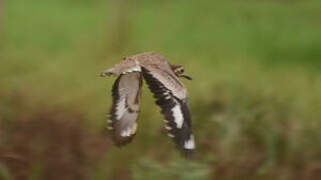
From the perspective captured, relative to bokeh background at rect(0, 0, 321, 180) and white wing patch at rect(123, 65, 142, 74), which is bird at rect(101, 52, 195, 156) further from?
bokeh background at rect(0, 0, 321, 180)

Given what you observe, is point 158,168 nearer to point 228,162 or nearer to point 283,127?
point 228,162

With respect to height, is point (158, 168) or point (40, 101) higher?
point (40, 101)

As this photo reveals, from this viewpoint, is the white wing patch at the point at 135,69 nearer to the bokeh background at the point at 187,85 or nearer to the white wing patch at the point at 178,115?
the white wing patch at the point at 178,115

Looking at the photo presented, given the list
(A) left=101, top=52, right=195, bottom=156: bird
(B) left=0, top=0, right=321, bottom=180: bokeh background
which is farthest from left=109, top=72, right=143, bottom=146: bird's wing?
(B) left=0, top=0, right=321, bottom=180: bokeh background

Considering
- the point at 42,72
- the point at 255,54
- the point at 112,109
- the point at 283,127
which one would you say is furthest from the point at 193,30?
the point at 112,109

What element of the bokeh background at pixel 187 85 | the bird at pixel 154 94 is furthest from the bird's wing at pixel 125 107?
the bokeh background at pixel 187 85
